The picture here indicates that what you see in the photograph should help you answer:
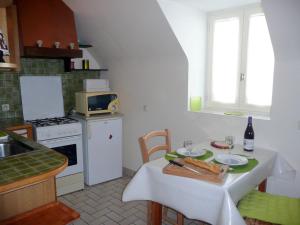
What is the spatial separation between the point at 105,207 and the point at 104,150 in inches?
29.9

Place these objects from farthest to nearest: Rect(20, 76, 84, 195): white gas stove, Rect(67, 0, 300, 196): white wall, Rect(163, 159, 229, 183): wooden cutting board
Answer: Rect(20, 76, 84, 195): white gas stove < Rect(67, 0, 300, 196): white wall < Rect(163, 159, 229, 183): wooden cutting board

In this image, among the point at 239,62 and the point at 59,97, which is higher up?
the point at 239,62

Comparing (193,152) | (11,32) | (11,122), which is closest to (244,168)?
(193,152)

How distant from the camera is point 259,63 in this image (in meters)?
2.44

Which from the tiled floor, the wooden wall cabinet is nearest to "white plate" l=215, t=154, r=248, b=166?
the tiled floor

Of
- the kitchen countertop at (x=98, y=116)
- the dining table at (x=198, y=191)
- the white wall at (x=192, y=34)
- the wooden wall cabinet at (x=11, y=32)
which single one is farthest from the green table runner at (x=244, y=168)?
the wooden wall cabinet at (x=11, y=32)

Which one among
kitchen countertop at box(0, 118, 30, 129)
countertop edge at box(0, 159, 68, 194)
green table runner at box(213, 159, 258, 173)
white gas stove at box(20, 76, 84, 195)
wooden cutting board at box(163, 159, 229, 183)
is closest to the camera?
countertop edge at box(0, 159, 68, 194)

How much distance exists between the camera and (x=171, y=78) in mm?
2891

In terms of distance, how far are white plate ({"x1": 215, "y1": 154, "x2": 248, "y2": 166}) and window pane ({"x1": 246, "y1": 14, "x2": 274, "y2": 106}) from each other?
2.73 ft

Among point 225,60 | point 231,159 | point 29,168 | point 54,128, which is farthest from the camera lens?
point 54,128

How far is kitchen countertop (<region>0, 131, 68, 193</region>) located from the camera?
3.94 ft

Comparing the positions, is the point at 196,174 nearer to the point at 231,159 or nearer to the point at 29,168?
the point at 231,159

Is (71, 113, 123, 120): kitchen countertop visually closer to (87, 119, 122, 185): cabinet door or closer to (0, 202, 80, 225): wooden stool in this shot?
(87, 119, 122, 185): cabinet door

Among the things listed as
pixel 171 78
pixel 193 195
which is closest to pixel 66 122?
pixel 171 78
